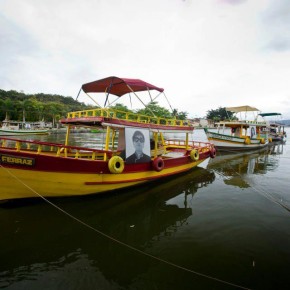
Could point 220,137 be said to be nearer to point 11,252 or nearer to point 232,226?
point 232,226

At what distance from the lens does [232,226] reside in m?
6.17

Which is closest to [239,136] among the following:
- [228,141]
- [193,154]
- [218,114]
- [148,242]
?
[228,141]

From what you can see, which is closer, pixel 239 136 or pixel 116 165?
pixel 116 165

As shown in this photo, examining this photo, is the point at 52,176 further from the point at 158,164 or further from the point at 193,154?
the point at 193,154

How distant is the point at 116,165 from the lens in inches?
299

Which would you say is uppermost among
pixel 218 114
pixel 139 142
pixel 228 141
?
pixel 218 114

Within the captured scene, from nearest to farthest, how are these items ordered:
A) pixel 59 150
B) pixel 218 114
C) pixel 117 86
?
pixel 59 150, pixel 117 86, pixel 218 114

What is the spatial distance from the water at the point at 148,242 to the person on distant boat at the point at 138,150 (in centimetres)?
155

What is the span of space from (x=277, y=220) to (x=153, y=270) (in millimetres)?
4667

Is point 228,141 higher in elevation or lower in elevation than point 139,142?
higher

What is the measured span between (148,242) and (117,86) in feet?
23.4

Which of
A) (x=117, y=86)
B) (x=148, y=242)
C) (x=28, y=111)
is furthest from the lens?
(x=28, y=111)

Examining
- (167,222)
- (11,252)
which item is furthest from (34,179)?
(167,222)

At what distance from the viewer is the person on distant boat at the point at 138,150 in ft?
27.4
